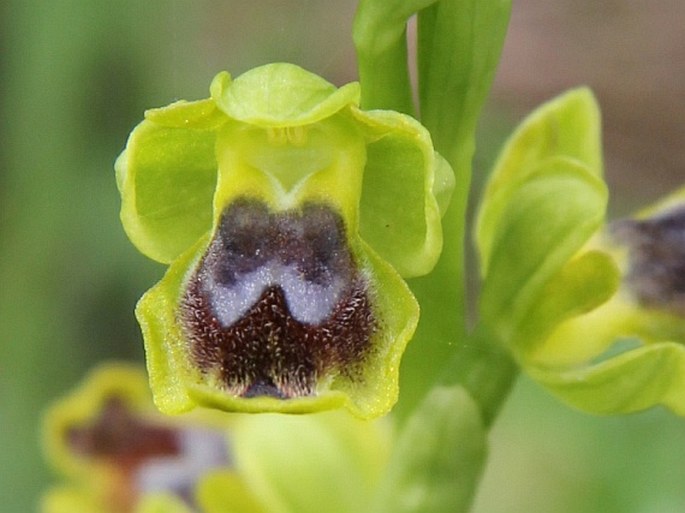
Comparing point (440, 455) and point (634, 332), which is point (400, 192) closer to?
point (440, 455)

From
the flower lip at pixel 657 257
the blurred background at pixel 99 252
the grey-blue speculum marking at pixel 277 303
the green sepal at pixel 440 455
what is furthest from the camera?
the blurred background at pixel 99 252

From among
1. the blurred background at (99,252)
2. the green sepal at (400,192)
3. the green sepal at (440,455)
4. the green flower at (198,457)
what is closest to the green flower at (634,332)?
the green sepal at (440,455)

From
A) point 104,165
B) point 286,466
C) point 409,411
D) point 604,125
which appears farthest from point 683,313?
point 604,125

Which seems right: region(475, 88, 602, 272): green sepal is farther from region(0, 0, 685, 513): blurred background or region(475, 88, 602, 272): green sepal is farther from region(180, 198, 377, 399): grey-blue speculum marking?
region(0, 0, 685, 513): blurred background

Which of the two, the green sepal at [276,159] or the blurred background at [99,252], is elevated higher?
the green sepal at [276,159]

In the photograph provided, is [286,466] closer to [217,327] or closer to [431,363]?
[431,363]

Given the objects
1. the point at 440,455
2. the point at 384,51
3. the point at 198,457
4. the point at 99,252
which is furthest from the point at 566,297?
the point at 99,252

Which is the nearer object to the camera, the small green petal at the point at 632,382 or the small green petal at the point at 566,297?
the small green petal at the point at 632,382

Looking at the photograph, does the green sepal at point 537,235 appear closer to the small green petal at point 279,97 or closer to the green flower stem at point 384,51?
the green flower stem at point 384,51
